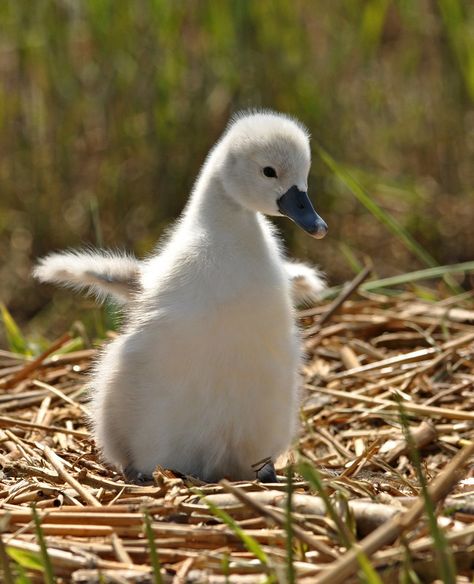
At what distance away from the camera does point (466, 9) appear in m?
6.48

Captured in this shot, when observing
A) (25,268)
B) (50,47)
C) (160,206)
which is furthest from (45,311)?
(50,47)

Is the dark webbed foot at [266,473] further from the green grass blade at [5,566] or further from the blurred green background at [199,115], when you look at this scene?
the blurred green background at [199,115]

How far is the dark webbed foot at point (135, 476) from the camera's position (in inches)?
137

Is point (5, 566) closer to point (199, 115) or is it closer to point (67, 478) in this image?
point (67, 478)

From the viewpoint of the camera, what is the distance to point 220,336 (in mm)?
3340

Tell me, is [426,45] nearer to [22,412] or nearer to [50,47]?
[50,47]

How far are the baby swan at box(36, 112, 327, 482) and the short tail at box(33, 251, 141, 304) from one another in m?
0.07

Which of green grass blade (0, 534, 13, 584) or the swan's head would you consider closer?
green grass blade (0, 534, 13, 584)

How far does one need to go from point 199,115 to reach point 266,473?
3611 millimetres

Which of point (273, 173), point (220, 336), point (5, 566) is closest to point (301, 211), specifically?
point (273, 173)

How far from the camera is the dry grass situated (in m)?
2.49

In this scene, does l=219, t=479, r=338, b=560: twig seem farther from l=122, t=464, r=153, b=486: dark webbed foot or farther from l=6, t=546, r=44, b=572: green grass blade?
l=122, t=464, r=153, b=486: dark webbed foot

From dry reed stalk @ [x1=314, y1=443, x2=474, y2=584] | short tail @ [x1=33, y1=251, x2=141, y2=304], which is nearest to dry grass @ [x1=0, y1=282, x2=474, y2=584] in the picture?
dry reed stalk @ [x1=314, y1=443, x2=474, y2=584]

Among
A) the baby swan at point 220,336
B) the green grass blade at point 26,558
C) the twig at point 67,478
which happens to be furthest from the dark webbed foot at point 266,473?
the green grass blade at point 26,558
